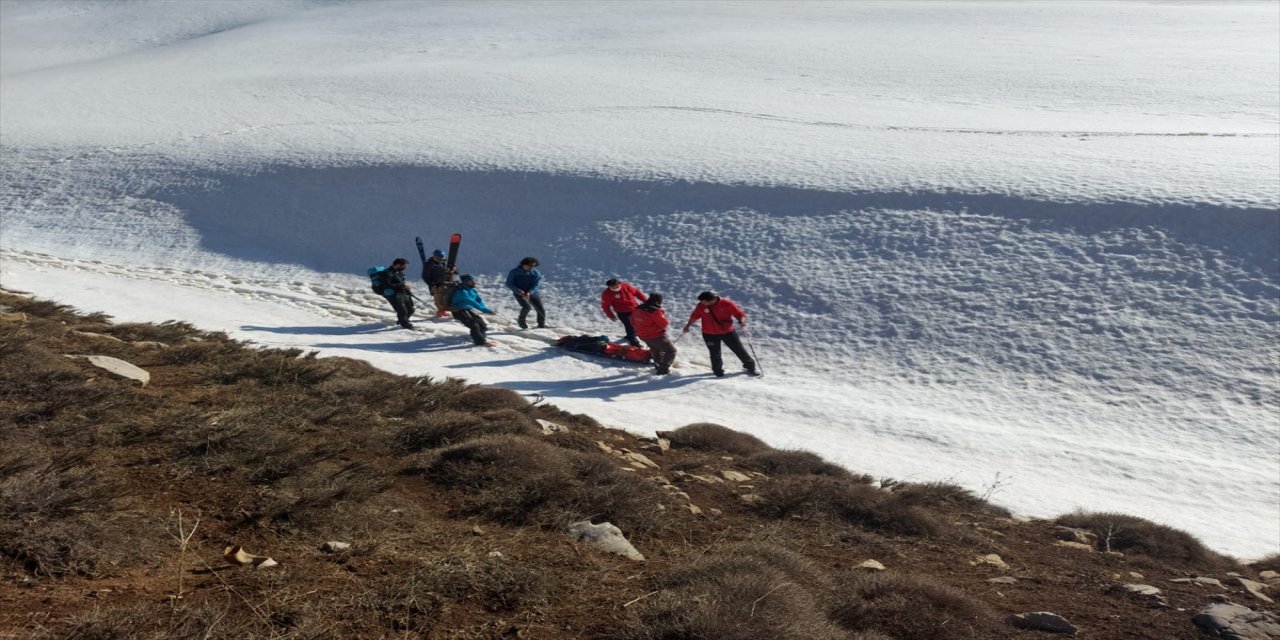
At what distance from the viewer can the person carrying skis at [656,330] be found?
17.4 metres

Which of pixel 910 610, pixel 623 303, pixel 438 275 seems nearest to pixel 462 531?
pixel 910 610

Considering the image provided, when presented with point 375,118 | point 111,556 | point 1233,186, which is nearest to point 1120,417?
point 1233,186

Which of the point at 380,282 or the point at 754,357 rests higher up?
the point at 380,282

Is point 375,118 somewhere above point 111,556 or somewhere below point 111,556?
above

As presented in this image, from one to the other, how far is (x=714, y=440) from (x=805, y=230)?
1177 cm

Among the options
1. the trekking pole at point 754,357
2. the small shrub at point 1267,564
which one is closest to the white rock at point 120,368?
the trekking pole at point 754,357

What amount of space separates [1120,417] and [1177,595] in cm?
812

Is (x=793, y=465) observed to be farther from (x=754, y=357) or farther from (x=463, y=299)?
(x=463, y=299)

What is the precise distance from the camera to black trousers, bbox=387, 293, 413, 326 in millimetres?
19964

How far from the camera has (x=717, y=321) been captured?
17.4m

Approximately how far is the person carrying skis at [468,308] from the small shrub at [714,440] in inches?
258

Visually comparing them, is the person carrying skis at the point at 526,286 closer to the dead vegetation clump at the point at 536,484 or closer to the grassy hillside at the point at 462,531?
the grassy hillside at the point at 462,531

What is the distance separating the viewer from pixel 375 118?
39.0m

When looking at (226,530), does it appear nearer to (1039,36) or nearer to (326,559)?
(326,559)
